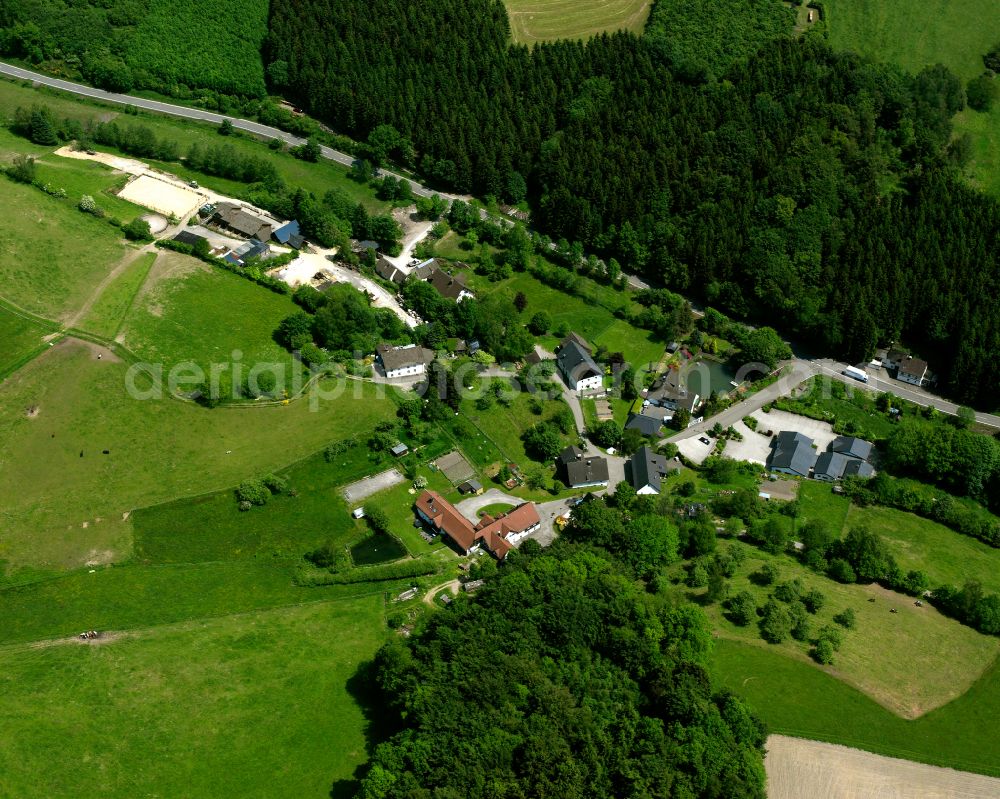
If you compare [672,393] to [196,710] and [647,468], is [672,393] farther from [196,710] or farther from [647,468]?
[196,710]

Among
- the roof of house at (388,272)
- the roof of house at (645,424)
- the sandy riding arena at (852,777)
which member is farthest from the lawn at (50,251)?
the sandy riding arena at (852,777)

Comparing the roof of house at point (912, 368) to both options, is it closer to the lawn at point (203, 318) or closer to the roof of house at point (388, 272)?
the roof of house at point (388, 272)

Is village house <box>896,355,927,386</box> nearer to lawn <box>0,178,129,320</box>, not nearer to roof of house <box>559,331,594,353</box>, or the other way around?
roof of house <box>559,331,594,353</box>

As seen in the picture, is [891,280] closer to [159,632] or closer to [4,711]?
[159,632]

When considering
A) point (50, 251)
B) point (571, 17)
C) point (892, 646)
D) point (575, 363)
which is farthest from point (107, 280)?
point (571, 17)

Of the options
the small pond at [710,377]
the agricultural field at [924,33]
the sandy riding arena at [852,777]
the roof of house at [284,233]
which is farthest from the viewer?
the agricultural field at [924,33]

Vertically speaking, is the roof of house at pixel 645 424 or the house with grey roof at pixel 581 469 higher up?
the roof of house at pixel 645 424

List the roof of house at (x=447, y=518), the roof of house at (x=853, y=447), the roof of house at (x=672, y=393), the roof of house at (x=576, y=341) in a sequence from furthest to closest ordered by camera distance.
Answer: the roof of house at (x=576, y=341) < the roof of house at (x=672, y=393) < the roof of house at (x=853, y=447) < the roof of house at (x=447, y=518)
